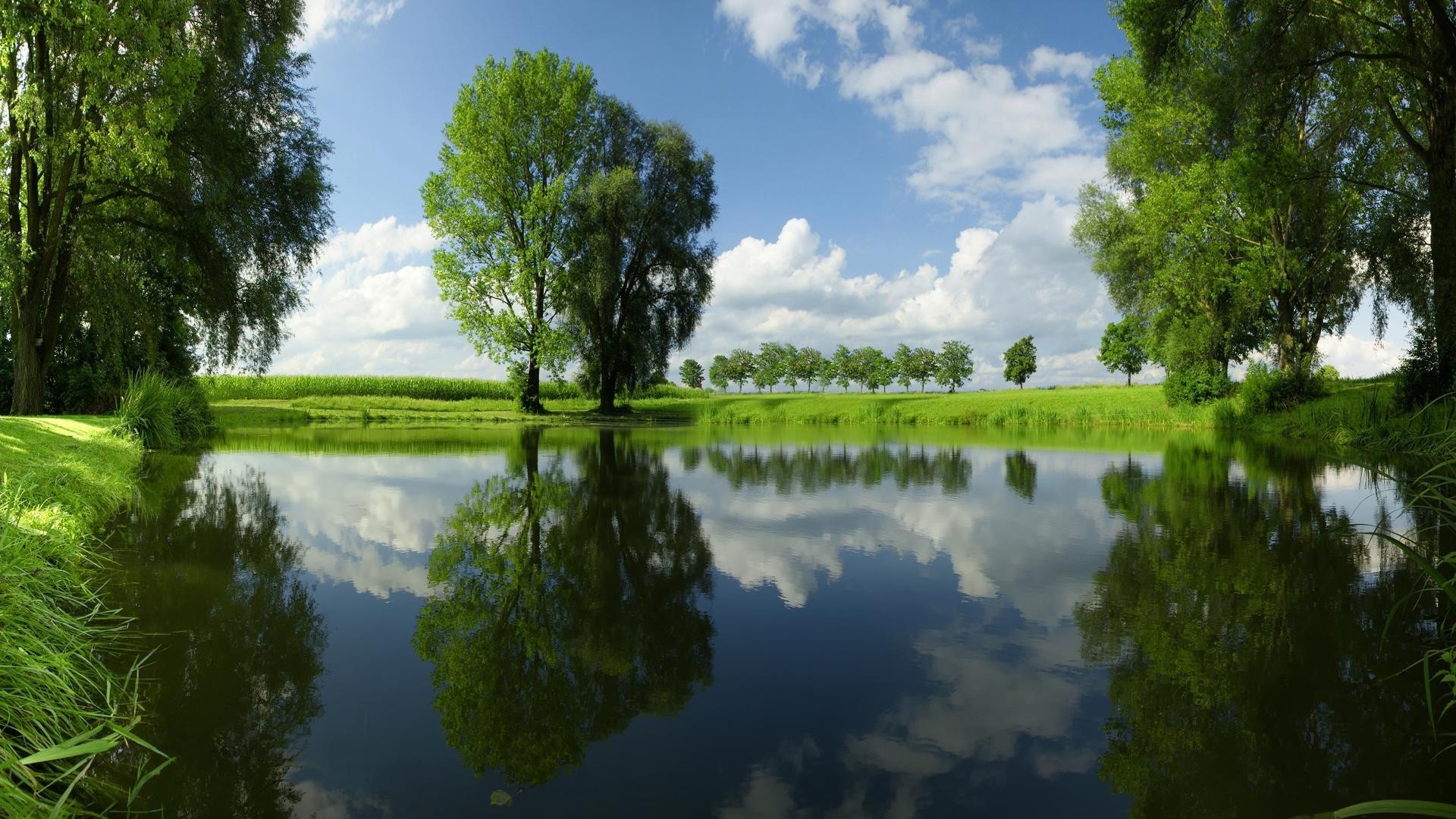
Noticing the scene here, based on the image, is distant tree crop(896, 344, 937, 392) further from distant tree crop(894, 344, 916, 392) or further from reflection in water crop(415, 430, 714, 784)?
reflection in water crop(415, 430, 714, 784)

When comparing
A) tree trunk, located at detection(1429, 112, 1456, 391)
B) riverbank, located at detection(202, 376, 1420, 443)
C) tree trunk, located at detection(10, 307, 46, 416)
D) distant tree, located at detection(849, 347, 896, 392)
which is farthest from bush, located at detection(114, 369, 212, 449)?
distant tree, located at detection(849, 347, 896, 392)

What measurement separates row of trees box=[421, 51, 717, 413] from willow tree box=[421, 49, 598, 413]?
0.07 m

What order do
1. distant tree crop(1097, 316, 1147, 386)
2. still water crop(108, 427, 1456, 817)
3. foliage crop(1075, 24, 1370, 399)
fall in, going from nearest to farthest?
still water crop(108, 427, 1456, 817), foliage crop(1075, 24, 1370, 399), distant tree crop(1097, 316, 1147, 386)

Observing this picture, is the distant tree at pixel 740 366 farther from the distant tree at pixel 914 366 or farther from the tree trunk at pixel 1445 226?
the tree trunk at pixel 1445 226

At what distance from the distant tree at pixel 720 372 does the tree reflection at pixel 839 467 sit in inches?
2658

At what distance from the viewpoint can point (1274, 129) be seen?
15.0 meters

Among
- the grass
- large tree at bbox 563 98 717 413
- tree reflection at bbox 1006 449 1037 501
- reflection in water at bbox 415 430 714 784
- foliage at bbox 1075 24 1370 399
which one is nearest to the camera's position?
reflection in water at bbox 415 430 714 784

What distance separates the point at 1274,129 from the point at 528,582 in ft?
60.4

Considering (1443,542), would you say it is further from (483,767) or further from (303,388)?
(303,388)

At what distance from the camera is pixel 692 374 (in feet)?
305

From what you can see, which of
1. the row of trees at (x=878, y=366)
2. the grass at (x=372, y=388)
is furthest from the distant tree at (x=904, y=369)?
the grass at (x=372, y=388)

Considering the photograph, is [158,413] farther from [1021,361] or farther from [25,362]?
[1021,361]

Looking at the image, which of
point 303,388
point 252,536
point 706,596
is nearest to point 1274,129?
point 706,596

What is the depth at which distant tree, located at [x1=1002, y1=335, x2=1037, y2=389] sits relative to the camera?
7425 centimetres
